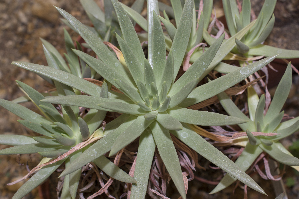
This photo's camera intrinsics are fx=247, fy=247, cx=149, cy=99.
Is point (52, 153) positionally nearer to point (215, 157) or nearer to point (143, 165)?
point (143, 165)

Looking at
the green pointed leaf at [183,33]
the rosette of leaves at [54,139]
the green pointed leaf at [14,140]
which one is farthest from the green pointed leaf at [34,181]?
the green pointed leaf at [183,33]

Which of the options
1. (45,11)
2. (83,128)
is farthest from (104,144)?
(45,11)

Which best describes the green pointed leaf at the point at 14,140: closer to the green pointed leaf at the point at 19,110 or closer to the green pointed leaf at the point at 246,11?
the green pointed leaf at the point at 19,110

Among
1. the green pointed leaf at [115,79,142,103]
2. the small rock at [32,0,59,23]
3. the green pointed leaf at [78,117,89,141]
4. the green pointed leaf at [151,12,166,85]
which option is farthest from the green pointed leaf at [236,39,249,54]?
the small rock at [32,0,59,23]

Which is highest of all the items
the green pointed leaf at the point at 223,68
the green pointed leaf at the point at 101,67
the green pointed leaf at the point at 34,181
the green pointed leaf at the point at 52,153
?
the green pointed leaf at the point at 223,68

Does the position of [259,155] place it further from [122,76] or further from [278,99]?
[122,76]

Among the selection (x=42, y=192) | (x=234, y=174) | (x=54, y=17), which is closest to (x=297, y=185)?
(x=234, y=174)
